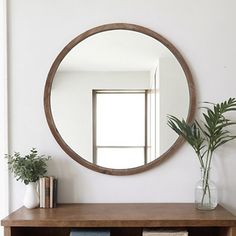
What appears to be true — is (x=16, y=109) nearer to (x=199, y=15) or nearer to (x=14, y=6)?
(x=14, y=6)

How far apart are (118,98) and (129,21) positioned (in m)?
0.47

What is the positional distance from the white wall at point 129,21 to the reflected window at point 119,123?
156 mm

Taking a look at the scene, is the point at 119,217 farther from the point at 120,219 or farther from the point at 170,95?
the point at 170,95

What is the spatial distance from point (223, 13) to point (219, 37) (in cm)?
15

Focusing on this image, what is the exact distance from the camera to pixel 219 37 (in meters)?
2.04

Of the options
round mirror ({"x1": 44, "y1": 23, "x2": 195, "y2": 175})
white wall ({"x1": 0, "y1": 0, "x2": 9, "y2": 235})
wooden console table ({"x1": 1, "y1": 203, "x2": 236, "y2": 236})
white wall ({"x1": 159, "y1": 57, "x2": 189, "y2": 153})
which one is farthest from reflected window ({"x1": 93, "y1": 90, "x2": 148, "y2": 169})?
white wall ({"x1": 0, "y1": 0, "x2": 9, "y2": 235})

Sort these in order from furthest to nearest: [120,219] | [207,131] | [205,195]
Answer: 1. [207,131]
2. [205,195]
3. [120,219]

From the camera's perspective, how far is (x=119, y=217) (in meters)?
1.69

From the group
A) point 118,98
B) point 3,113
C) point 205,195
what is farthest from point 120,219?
point 3,113

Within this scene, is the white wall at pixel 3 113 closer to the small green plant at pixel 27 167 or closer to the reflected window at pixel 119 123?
the small green plant at pixel 27 167

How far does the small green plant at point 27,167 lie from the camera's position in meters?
1.88

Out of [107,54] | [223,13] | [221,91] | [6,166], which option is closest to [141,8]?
[107,54]

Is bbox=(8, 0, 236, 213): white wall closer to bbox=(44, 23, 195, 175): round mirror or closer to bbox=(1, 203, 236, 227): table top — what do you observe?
bbox=(44, 23, 195, 175): round mirror

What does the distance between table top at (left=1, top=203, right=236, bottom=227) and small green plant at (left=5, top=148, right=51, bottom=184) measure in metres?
0.18
